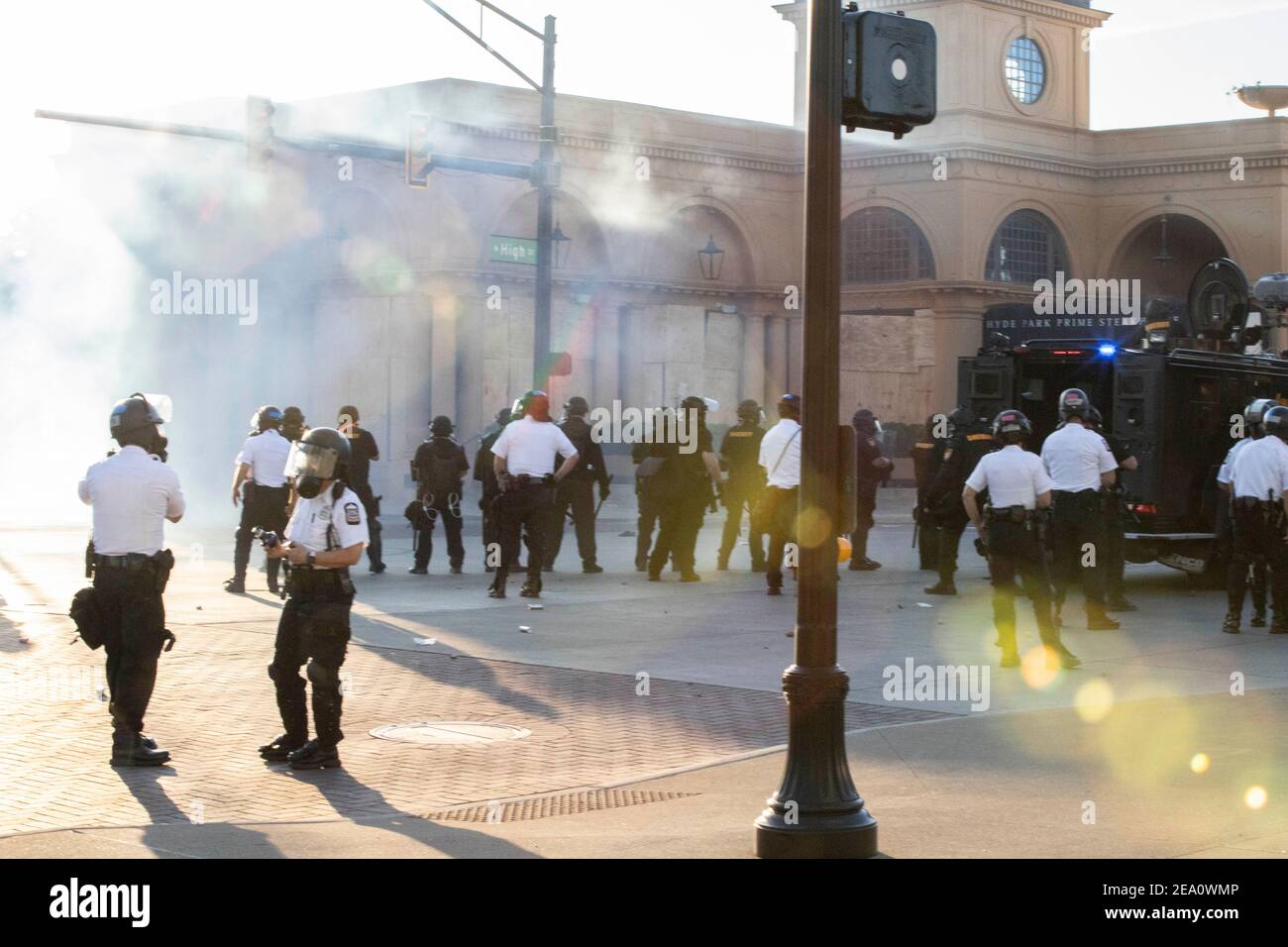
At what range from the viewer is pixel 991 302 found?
45.1 metres

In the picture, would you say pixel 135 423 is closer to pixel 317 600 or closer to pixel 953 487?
pixel 317 600

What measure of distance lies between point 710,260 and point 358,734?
33.8 m

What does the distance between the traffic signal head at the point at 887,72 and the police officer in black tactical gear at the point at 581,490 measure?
12518 mm

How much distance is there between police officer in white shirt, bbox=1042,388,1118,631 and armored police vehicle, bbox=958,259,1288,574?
8.90ft

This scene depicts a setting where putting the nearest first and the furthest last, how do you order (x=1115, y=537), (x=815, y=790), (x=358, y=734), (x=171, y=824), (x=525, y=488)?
1. (x=815, y=790)
2. (x=171, y=824)
3. (x=358, y=734)
4. (x=1115, y=537)
5. (x=525, y=488)

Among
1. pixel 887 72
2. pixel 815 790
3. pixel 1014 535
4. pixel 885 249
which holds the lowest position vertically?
pixel 815 790

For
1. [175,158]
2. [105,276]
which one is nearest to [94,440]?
[105,276]

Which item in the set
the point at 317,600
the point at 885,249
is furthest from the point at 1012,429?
the point at 885,249

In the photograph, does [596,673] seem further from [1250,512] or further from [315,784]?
[1250,512]

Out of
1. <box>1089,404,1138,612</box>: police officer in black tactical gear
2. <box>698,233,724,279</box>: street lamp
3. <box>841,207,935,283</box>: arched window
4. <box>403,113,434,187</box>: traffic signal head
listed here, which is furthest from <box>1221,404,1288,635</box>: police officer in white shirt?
<box>841,207,935,283</box>: arched window

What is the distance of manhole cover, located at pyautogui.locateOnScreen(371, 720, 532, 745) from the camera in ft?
32.3

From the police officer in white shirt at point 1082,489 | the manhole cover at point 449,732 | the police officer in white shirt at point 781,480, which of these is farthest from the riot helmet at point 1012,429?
the manhole cover at point 449,732

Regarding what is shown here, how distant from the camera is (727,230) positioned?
4444 centimetres

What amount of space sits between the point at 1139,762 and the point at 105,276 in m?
40.1
